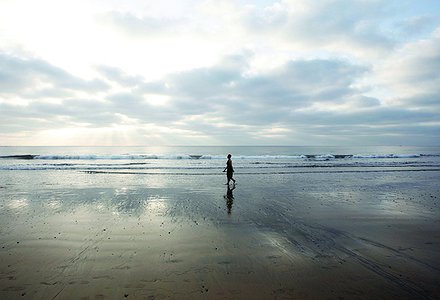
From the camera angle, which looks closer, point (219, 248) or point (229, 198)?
point (219, 248)

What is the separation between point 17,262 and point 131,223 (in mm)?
3525

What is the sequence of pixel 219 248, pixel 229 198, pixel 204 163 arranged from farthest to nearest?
pixel 204 163
pixel 229 198
pixel 219 248

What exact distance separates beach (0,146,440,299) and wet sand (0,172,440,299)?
30 mm

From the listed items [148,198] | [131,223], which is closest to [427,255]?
[131,223]

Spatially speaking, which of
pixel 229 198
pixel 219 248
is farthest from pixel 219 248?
pixel 229 198

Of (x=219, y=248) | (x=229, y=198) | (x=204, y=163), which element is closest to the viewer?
(x=219, y=248)

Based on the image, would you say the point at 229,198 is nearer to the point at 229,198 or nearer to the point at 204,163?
the point at 229,198

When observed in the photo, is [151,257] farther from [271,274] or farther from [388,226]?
[388,226]

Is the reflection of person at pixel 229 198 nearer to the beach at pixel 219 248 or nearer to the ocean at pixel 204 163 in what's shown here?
the beach at pixel 219 248

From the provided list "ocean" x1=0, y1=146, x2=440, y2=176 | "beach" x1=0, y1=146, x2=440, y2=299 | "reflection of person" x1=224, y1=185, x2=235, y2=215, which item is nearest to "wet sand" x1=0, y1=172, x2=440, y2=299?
"beach" x1=0, y1=146, x2=440, y2=299

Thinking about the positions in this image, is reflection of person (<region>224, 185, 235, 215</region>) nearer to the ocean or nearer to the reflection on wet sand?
the reflection on wet sand

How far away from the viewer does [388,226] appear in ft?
29.0

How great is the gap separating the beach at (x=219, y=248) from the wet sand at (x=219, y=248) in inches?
1.2

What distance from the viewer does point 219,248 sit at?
683 cm
